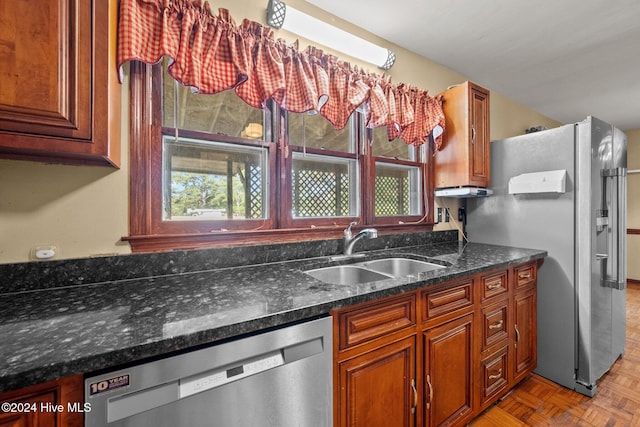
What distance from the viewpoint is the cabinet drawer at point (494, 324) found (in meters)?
1.52

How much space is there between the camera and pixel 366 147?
1956 millimetres

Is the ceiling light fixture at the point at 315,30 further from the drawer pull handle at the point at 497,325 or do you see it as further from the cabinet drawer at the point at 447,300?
the drawer pull handle at the point at 497,325

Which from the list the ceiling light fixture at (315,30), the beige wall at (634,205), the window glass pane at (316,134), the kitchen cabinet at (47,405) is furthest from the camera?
the beige wall at (634,205)

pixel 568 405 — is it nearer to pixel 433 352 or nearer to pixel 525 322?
pixel 525 322

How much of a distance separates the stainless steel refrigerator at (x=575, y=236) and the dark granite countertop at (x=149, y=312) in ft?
3.25

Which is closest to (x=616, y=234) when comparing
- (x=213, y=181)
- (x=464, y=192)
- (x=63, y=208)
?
(x=464, y=192)

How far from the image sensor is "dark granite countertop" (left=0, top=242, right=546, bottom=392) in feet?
1.94

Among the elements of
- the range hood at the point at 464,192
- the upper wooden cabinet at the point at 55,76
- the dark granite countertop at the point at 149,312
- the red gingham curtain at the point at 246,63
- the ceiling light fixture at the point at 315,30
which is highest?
the ceiling light fixture at the point at 315,30

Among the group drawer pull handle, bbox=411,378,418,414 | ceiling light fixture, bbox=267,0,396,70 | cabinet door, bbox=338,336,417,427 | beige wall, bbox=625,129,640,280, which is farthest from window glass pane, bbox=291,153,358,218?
beige wall, bbox=625,129,640,280

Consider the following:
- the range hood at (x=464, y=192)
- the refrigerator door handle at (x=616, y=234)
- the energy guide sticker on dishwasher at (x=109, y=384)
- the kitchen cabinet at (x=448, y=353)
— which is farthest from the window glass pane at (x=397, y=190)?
the energy guide sticker on dishwasher at (x=109, y=384)

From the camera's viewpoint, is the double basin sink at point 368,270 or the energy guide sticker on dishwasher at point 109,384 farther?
the double basin sink at point 368,270

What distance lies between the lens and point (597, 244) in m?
1.82

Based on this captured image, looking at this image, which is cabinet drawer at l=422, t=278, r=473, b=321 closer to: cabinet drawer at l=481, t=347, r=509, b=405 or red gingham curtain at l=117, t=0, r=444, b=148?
cabinet drawer at l=481, t=347, r=509, b=405

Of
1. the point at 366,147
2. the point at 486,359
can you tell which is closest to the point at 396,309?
the point at 486,359
